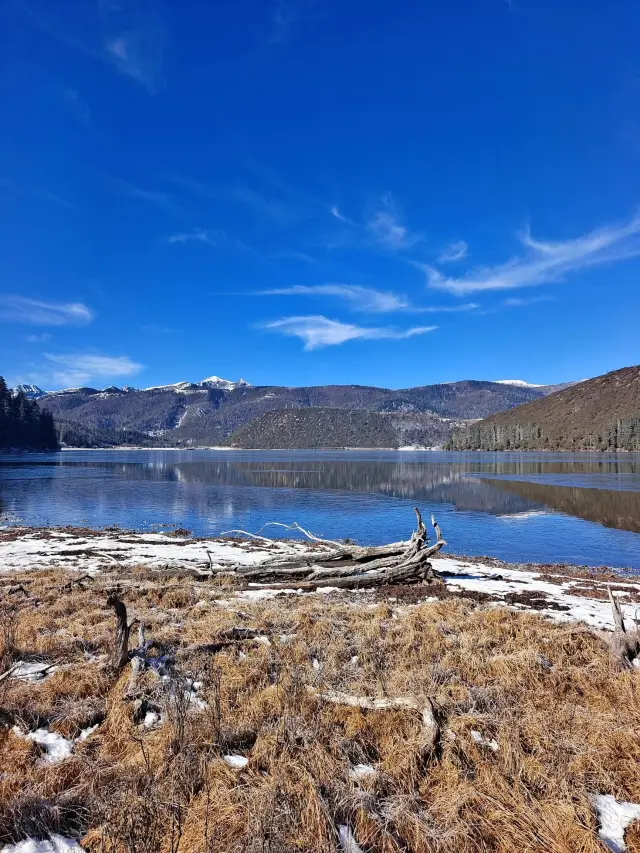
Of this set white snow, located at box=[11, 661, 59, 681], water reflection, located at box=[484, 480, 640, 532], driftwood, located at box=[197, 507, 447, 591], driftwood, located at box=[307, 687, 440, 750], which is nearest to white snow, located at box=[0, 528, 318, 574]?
driftwood, located at box=[197, 507, 447, 591]

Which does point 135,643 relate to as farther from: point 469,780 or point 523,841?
point 523,841

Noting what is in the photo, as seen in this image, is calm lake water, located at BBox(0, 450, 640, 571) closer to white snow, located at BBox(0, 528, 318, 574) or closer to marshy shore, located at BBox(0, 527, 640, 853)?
white snow, located at BBox(0, 528, 318, 574)

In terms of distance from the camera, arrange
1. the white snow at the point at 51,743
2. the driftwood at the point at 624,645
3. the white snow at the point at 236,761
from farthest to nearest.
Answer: the driftwood at the point at 624,645 < the white snow at the point at 51,743 < the white snow at the point at 236,761

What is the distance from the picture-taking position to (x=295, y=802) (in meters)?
4.30

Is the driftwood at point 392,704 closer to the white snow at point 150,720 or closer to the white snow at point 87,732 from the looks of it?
the white snow at point 150,720

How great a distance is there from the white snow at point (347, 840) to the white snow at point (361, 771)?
0.55 metres

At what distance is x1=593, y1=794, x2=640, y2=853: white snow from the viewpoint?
399 centimetres

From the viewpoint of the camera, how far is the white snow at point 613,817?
13.1 ft

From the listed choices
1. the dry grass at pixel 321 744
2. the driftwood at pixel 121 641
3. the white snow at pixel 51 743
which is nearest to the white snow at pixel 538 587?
the dry grass at pixel 321 744

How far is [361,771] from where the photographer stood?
4.79 metres

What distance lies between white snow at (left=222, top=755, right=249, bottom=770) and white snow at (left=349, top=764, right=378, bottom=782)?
113 cm

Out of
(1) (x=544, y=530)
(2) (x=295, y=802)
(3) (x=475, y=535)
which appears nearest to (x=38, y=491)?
(3) (x=475, y=535)

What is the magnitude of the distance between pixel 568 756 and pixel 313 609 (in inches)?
247

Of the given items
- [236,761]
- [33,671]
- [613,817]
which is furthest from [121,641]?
[613,817]
